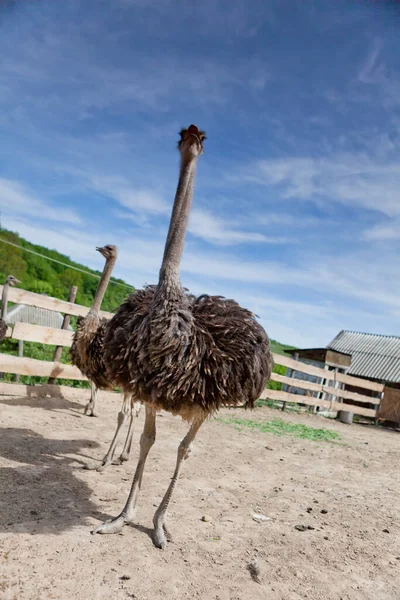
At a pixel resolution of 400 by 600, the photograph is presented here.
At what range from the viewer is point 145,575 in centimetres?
260

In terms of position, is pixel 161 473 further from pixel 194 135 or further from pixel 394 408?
pixel 394 408

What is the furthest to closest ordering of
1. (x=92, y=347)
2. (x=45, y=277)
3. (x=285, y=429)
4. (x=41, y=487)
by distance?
(x=45, y=277)
(x=285, y=429)
(x=92, y=347)
(x=41, y=487)

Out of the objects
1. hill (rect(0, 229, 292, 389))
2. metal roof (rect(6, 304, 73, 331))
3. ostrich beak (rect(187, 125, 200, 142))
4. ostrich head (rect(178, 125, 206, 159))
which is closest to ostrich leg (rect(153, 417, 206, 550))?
ostrich head (rect(178, 125, 206, 159))

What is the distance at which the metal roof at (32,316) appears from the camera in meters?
23.1

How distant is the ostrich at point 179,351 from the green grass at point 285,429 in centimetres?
442

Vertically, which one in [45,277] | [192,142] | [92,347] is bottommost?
[92,347]

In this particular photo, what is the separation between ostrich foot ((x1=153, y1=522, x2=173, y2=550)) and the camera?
296cm

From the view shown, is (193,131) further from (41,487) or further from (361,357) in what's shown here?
(361,357)

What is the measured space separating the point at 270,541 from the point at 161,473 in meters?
1.41

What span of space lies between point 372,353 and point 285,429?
15.5m

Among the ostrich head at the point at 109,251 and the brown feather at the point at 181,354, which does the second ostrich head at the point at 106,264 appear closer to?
the ostrich head at the point at 109,251

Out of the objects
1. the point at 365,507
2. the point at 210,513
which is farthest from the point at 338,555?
the point at 365,507

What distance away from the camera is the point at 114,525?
3.04 m

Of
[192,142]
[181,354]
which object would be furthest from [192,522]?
[192,142]
